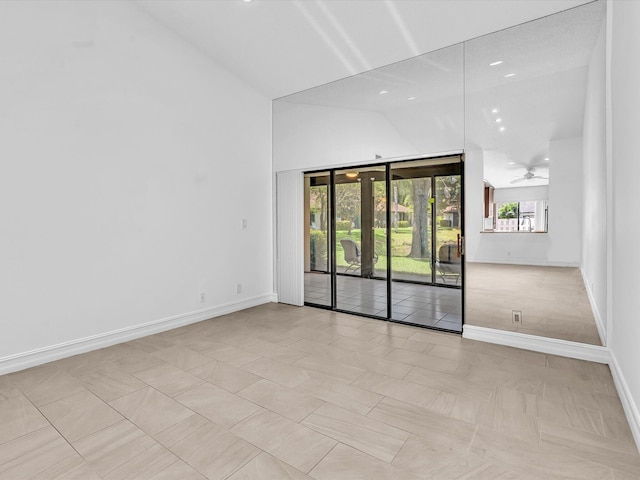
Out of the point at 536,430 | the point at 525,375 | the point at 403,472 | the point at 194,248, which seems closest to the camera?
the point at 403,472

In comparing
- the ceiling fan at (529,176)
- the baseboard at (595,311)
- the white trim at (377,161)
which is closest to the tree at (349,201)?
the white trim at (377,161)

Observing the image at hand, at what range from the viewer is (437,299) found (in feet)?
18.0

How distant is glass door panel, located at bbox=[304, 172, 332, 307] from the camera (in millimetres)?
5586

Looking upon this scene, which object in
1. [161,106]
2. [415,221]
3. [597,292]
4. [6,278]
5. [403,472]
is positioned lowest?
[403,472]

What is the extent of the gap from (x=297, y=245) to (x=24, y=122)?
136 inches

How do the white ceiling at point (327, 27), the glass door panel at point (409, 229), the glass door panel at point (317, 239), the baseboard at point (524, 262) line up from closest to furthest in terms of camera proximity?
the white ceiling at point (327, 27) → the baseboard at point (524, 262) → the glass door panel at point (409, 229) → the glass door panel at point (317, 239)

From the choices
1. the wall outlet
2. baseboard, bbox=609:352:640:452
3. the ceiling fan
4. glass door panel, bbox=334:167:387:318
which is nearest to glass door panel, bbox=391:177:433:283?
glass door panel, bbox=334:167:387:318

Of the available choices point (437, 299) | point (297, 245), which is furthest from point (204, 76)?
point (437, 299)

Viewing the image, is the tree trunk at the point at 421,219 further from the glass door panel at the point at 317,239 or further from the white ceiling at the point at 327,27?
the white ceiling at the point at 327,27

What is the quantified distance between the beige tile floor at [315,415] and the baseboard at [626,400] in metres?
0.05

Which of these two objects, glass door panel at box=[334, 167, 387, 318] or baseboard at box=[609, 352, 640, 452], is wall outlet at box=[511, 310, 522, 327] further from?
glass door panel at box=[334, 167, 387, 318]

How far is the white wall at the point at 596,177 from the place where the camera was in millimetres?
3200

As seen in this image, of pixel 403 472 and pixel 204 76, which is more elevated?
pixel 204 76

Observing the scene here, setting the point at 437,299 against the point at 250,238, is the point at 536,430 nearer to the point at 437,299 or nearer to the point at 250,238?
the point at 437,299
